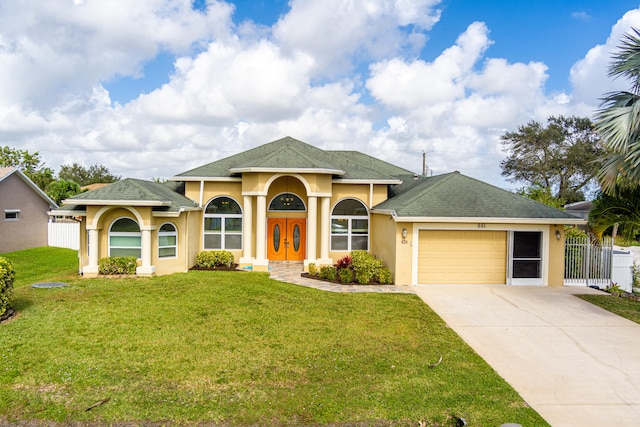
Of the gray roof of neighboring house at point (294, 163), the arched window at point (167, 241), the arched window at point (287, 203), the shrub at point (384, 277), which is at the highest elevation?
the gray roof of neighboring house at point (294, 163)

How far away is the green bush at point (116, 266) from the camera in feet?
46.6

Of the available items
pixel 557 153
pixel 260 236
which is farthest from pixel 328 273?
pixel 557 153

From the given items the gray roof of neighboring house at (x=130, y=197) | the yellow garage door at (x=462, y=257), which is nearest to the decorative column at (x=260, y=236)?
the gray roof of neighboring house at (x=130, y=197)

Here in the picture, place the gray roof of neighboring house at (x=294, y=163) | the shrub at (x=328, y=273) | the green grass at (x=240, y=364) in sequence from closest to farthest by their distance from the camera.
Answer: the green grass at (x=240, y=364) < the shrub at (x=328, y=273) < the gray roof of neighboring house at (x=294, y=163)

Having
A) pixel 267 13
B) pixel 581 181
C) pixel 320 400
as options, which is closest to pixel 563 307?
pixel 320 400

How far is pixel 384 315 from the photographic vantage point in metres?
10.1

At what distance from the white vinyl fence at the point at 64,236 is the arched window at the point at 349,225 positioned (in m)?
17.0

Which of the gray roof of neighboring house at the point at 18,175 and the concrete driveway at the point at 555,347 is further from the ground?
the gray roof of neighboring house at the point at 18,175

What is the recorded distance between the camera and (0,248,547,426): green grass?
5.41 m

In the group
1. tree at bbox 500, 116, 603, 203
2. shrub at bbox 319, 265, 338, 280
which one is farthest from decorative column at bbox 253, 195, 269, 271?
tree at bbox 500, 116, 603, 203

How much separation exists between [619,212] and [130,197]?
50.8 feet

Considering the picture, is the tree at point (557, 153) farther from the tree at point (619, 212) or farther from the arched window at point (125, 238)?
the arched window at point (125, 238)

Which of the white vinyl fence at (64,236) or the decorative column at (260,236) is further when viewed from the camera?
the white vinyl fence at (64,236)

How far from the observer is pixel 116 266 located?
14.2m
